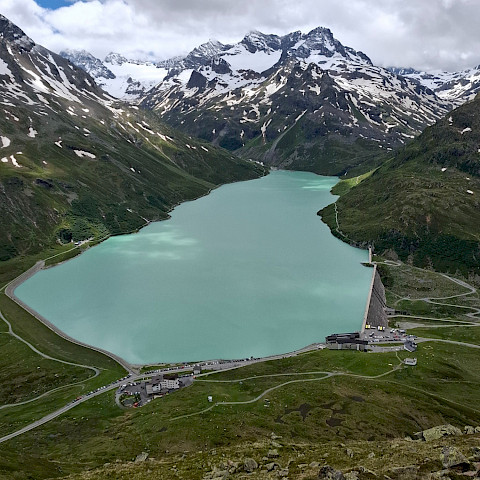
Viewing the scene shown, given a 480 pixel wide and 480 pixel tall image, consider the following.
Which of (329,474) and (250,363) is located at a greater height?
(250,363)

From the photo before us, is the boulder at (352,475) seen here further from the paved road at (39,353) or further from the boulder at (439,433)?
the paved road at (39,353)

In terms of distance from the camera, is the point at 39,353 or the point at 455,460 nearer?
the point at 455,460

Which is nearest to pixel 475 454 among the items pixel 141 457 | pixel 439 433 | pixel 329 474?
pixel 329 474

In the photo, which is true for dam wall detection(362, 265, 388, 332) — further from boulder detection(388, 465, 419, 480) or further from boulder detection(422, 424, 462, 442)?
boulder detection(388, 465, 419, 480)

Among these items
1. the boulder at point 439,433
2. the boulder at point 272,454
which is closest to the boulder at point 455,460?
the boulder at point 439,433

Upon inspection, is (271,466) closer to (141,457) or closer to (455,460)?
(455,460)

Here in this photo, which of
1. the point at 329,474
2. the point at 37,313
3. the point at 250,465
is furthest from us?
the point at 37,313

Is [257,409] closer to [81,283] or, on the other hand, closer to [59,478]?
[59,478]

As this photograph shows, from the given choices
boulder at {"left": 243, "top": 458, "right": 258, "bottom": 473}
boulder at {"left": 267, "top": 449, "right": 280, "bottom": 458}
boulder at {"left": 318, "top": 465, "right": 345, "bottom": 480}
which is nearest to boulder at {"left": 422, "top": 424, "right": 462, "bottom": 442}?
boulder at {"left": 267, "top": 449, "right": 280, "bottom": 458}
